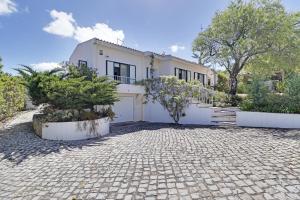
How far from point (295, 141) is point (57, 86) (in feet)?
31.6

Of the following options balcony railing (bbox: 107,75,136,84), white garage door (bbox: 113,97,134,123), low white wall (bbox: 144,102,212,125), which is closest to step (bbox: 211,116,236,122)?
low white wall (bbox: 144,102,212,125)

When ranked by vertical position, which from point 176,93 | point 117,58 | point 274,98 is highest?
point 117,58

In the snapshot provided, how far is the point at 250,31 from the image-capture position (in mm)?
19703

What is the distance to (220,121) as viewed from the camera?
13.8 m

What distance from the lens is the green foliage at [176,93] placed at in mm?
14438

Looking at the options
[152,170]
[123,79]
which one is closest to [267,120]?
[152,170]

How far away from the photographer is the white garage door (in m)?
15.7

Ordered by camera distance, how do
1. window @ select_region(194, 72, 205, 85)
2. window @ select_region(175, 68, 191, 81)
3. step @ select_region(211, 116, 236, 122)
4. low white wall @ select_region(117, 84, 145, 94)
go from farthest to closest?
window @ select_region(194, 72, 205, 85) → window @ select_region(175, 68, 191, 81) → low white wall @ select_region(117, 84, 145, 94) → step @ select_region(211, 116, 236, 122)

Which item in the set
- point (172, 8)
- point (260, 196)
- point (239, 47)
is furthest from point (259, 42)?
point (260, 196)

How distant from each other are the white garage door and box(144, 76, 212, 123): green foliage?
2429mm

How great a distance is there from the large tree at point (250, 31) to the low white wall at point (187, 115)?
8.67 metres

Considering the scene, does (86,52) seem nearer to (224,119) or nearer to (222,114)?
(222,114)

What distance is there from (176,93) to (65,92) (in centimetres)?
718

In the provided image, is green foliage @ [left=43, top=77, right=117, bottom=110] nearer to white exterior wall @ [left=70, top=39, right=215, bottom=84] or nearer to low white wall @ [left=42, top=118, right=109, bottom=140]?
low white wall @ [left=42, top=118, right=109, bottom=140]
